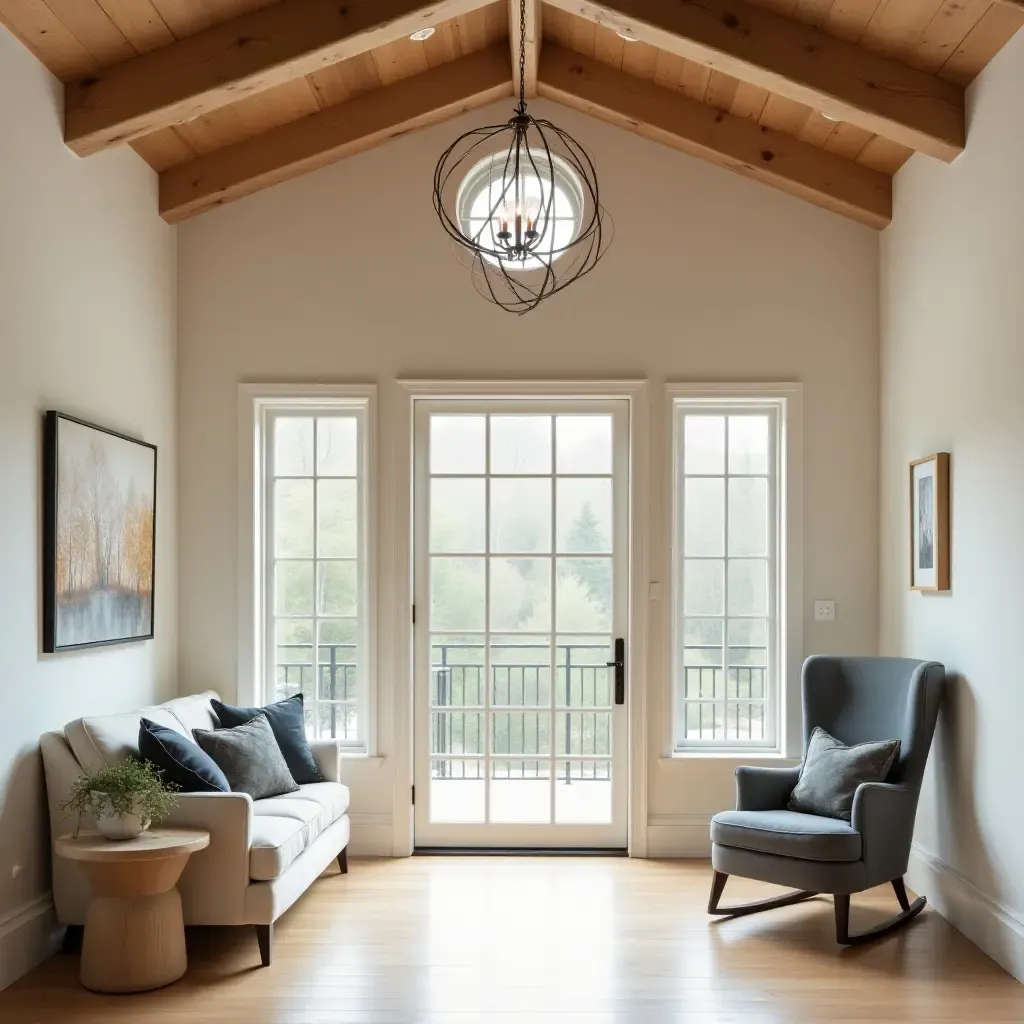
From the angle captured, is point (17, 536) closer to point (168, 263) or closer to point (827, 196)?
point (168, 263)

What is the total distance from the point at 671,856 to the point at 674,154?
3413 millimetres

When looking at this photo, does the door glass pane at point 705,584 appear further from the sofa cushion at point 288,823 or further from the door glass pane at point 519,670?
the sofa cushion at point 288,823

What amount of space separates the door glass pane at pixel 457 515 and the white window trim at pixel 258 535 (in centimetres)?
31

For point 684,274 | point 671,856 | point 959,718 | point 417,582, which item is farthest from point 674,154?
point 671,856

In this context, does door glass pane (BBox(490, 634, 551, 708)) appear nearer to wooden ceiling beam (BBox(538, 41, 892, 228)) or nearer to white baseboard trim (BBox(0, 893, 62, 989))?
white baseboard trim (BBox(0, 893, 62, 989))

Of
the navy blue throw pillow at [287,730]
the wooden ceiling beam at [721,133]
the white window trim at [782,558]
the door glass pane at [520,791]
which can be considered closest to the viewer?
the navy blue throw pillow at [287,730]

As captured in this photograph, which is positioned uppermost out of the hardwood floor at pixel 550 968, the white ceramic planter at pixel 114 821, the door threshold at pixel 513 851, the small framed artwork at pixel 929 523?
the small framed artwork at pixel 929 523

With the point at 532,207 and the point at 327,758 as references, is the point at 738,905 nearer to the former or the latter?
the point at 327,758

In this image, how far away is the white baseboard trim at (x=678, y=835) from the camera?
5.45 metres

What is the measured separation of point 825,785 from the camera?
446 centimetres

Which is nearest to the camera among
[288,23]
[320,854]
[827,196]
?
[288,23]

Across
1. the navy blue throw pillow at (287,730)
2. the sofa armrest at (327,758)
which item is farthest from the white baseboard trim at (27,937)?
the sofa armrest at (327,758)

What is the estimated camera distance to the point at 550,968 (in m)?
3.90

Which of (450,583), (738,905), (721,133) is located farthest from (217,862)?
(721,133)
